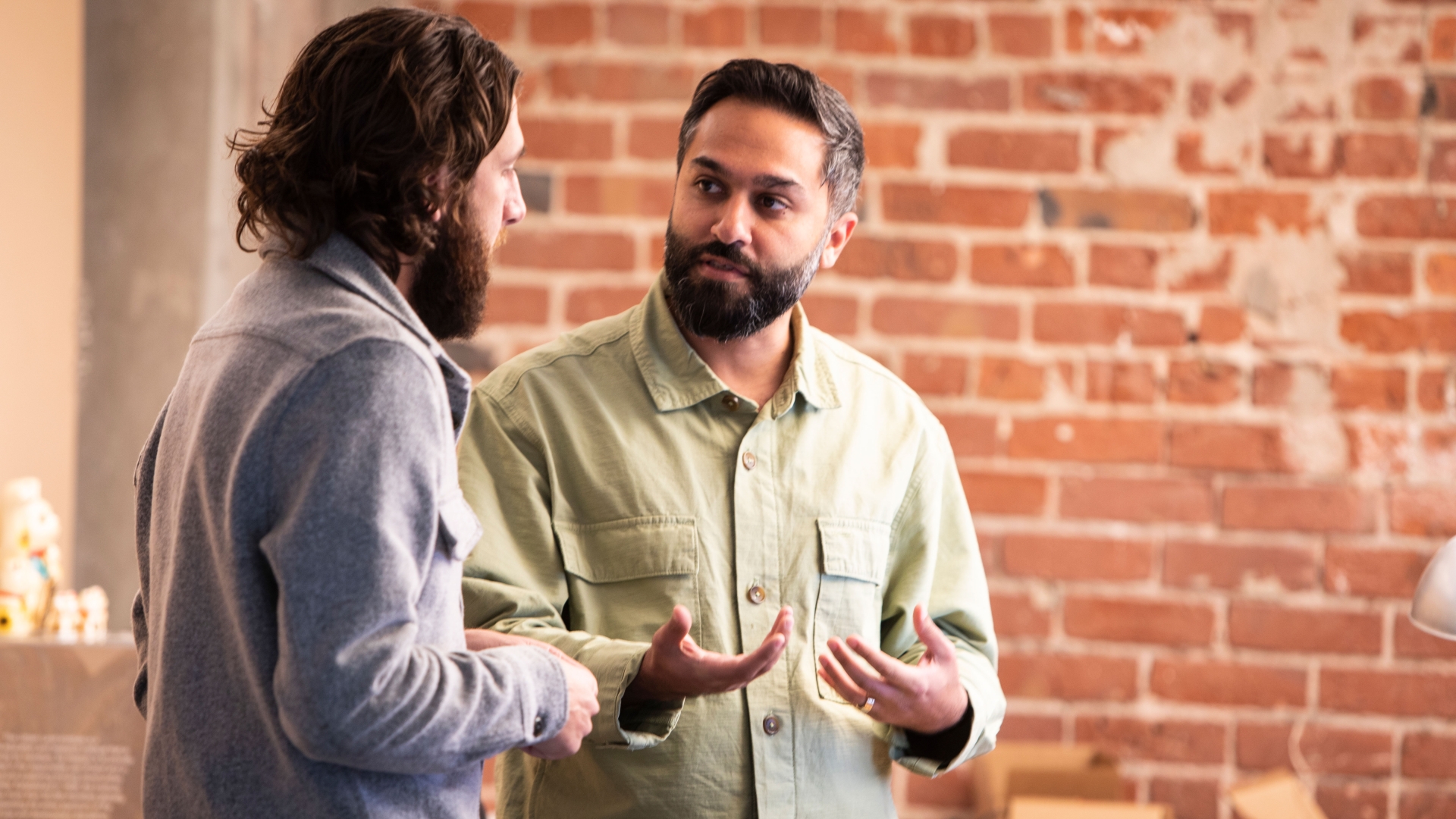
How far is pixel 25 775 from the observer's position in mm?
1562

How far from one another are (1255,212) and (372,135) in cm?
181

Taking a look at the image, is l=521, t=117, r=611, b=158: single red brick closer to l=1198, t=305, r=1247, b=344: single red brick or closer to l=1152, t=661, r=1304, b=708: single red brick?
l=1198, t=305, r=1247, b=344: single red brick

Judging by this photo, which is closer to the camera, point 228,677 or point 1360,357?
point 228,677

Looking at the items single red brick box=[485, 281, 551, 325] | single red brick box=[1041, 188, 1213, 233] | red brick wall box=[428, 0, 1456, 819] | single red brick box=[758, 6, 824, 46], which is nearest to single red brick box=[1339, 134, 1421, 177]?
red brick wall box=[428, 0, 1456, 819]

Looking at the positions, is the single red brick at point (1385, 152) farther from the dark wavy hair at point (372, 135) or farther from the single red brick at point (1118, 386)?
the dark wavy hair at point (372, 135)

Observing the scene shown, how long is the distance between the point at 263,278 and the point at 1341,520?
2015mm

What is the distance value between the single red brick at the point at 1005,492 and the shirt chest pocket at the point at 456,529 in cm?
140

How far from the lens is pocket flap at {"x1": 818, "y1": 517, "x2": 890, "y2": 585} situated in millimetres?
1405

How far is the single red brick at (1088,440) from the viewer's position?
2209 mm

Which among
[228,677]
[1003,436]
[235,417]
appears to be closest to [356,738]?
[228,677]

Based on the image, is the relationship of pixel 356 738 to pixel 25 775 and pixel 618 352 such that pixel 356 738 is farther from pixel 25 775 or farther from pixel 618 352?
pixel 25 775

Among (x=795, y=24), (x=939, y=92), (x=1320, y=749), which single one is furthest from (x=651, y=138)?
(x=1320, y=749)

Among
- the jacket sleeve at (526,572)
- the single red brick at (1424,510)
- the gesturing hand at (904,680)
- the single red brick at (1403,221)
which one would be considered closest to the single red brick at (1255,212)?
the single red brick at (1403,221)

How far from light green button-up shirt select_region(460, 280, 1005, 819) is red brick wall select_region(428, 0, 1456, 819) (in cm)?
80
